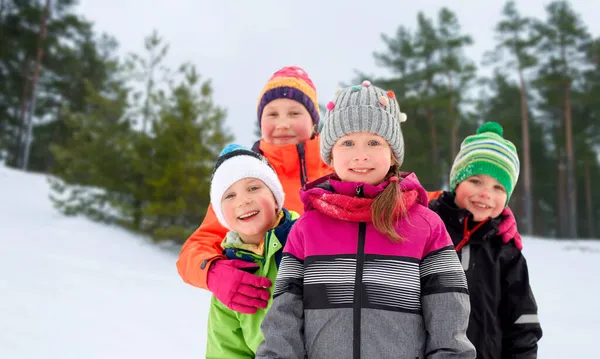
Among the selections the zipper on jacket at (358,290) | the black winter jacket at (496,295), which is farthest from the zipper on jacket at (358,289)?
the black winter jacket at (496,295)

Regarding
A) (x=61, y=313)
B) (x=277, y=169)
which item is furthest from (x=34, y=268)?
(x=277, y=169)

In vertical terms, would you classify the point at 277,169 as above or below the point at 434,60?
below

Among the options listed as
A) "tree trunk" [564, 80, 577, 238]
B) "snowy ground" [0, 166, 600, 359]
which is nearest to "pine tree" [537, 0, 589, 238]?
"tree trunk" [564, 80, 577, 238]

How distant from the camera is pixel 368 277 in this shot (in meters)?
1.52

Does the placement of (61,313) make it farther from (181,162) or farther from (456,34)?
(456,34)

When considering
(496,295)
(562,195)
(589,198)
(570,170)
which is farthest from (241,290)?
(589,198)

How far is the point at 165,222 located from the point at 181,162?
1.95m

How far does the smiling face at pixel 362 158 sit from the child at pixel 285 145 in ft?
2.44

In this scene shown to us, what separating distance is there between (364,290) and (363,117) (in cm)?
63

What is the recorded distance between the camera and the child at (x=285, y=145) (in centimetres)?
217

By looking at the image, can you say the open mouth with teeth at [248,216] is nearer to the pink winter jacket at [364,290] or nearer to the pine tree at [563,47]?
the pink winter jacket at [364,290]

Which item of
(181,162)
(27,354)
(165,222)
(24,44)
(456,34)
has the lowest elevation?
(27,354)

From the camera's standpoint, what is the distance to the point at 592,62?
70.7ft

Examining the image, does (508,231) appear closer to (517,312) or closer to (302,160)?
(517,312)
